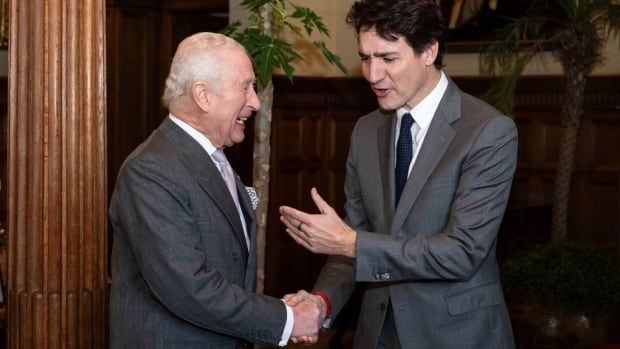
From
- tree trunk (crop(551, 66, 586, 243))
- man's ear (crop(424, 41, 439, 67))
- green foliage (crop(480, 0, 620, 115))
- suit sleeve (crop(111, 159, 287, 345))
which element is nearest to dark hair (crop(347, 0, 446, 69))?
man's ear (crop(424, 41, 439, 67))

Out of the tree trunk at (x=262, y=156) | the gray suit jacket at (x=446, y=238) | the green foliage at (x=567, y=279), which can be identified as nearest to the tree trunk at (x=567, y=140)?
the green foliage at (x=567, y=279)

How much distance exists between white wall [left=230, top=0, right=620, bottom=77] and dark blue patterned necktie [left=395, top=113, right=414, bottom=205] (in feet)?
12.5

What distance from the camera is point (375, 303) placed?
2770mm

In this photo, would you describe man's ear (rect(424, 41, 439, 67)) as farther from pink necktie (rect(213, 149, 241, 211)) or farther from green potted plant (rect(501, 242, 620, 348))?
green potted plant (rect(501, 242, 620, 348))

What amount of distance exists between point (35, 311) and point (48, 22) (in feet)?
2.82

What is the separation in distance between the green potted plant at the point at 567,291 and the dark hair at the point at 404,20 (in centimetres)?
291

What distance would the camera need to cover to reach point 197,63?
98.7 inches

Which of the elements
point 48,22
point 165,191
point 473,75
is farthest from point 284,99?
point 165,191

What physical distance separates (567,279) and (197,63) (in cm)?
339

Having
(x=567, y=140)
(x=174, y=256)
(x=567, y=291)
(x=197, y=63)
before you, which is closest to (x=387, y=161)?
(x=197, y=63)

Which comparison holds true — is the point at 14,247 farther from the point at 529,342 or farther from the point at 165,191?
the point at 529,342

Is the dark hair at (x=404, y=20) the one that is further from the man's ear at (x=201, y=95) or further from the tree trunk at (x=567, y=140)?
the tree trunk at (x=567, y=140)

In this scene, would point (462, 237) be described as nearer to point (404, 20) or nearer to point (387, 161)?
point (387, 161)

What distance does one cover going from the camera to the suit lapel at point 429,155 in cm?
267
